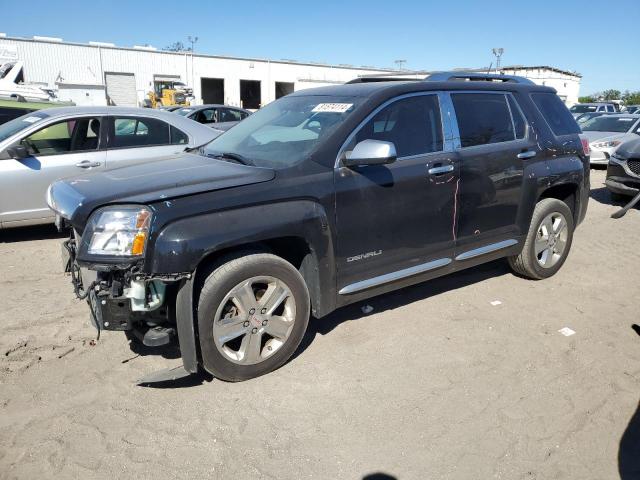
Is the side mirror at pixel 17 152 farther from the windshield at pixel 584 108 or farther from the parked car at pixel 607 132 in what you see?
the windshield at pixel 584 108

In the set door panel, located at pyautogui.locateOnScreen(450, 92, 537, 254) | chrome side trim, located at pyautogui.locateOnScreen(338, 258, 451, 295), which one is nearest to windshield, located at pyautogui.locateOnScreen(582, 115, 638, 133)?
door panel, located at pyautogui.locateOnScreen(450, 92, 537, 254)

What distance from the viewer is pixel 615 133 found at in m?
13.6

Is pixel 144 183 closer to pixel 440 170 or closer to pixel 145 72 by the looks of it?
pixel 440 170

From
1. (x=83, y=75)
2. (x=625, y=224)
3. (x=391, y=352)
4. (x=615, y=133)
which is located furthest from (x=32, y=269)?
(x=83, y=75)

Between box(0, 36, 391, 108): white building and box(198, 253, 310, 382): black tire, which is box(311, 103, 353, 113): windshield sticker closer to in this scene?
box(198, 253, 310, 382): black tire

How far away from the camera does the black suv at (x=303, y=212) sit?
285 cm

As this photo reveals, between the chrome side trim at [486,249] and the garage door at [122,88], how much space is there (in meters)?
40.3

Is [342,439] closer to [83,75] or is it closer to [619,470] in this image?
[619,470]

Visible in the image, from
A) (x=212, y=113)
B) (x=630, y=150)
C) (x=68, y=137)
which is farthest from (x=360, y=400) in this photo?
(x=212, y=113)

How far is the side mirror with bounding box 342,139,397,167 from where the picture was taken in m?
3.27

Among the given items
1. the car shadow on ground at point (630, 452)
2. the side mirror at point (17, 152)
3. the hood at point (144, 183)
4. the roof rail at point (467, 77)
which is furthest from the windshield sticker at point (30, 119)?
the car shadow on ground at point (630, 452)

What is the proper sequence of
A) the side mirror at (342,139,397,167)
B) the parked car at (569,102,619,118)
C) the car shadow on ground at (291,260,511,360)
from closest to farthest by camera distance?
the side mirror at (342,139,397,167), the car shadow on ground at (291,260,511,360), the parked car at (569,102,619,118)

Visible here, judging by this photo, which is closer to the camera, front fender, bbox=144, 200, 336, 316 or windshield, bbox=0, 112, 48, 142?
front fender, bbox=144, 200, 336, 316

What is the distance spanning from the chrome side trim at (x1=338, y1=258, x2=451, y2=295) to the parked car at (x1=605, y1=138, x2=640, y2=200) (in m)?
6.46
